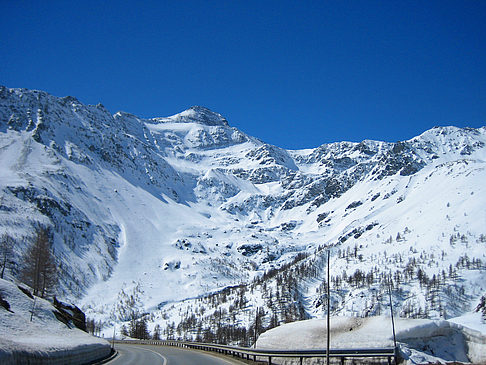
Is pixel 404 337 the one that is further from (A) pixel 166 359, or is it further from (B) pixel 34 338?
(B) pixel 34 338

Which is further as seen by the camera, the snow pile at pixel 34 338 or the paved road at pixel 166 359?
the paved road at pixel 166 359

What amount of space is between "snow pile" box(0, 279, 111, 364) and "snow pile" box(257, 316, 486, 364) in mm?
17219

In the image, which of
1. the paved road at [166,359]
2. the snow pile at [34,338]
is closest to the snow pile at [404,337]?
the paved road at [166,359]

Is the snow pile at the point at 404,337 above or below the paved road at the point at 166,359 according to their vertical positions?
above

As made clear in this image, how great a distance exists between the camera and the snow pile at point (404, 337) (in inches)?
1432

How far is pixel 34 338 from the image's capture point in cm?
3509

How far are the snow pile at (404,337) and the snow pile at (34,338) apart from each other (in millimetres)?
17219

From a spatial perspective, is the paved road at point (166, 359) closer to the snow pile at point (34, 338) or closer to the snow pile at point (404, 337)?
the snow pile at point (34, 338)

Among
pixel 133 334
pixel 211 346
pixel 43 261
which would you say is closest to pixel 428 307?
pixel 133 334

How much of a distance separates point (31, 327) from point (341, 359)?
28.1 meters

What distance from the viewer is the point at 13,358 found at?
1852cm

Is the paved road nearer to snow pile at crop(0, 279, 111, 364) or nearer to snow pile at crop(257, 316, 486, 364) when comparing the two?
snow pile at crop(0, 279, 111, 364)

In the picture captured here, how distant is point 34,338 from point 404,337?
29571 millimetres

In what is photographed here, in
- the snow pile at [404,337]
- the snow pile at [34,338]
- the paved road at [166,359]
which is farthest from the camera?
the paved road at [166,359]
